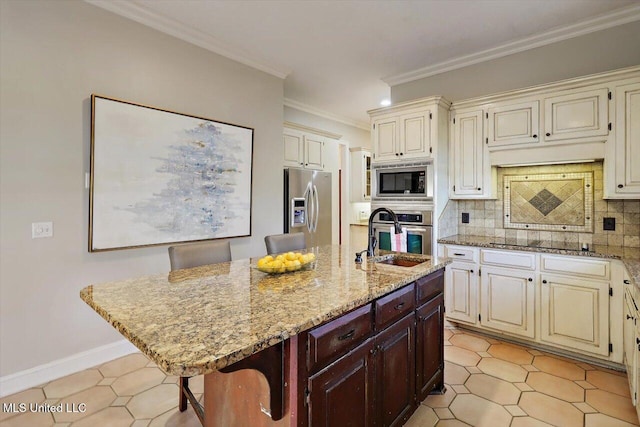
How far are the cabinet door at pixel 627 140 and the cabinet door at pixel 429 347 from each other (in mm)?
1814

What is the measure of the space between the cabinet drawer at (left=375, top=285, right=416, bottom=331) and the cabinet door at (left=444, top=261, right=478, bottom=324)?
1579mm

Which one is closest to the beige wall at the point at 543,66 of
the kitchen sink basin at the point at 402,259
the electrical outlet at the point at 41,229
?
the kitchen sink basin at the point at 402,259

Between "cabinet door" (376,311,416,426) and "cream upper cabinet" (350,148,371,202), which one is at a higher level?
"cream upper cabinet" (350,148,371,202)

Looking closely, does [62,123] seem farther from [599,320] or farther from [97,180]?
[599,320]

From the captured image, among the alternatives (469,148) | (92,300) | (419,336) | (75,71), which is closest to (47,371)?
(92,300)

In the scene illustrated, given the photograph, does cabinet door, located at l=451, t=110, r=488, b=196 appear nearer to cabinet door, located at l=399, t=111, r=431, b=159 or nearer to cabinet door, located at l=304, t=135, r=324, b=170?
cabinet door, located at l=399, t=111, r=431, b=159

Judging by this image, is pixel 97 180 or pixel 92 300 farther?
pixel 97 180

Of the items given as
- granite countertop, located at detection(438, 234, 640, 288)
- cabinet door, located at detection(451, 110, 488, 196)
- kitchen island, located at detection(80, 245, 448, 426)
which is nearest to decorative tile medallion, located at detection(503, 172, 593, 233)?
granite countertop, located at detection(438, 234, 640, 288)

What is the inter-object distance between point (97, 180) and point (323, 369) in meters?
2.34

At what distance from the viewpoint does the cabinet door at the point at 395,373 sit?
155cm

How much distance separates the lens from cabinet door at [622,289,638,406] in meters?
1.87

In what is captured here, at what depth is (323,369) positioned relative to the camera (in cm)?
122

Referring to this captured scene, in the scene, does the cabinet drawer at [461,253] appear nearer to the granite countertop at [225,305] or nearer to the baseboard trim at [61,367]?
the granite countertop at [225,305]

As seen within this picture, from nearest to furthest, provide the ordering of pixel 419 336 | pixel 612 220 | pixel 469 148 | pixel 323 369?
pixel 323 369, pixel 419 336, pixel 612 220, pixel 469 148
